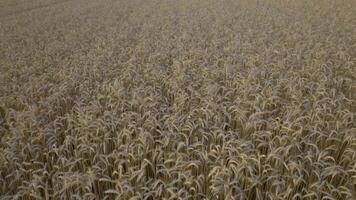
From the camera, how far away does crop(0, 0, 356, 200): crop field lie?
2.54 m

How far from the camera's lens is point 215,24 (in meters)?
9.45

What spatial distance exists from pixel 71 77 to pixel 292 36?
4.95 metres

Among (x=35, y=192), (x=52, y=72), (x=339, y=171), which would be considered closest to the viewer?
(x=35, y=192)

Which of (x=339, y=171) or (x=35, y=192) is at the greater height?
(x=35, y=192)

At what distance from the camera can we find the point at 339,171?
2525 millimetres

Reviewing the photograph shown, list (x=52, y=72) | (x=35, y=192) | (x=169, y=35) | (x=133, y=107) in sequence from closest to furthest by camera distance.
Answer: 1. (x=35, y=192)
2. (x=133, y=107)
3. (x=52, y=72)
4. (x=169, y=35)

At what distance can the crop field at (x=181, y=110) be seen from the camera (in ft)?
8.34

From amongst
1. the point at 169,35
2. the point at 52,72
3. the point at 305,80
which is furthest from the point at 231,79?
the point at 169,35

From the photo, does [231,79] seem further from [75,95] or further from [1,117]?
[1,117]

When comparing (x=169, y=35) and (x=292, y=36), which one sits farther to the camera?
(x=169, y=35)

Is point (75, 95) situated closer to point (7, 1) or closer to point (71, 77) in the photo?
point (71, 77)

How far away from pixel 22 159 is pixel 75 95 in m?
1.64

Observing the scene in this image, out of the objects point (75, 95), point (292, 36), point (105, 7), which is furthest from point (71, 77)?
point (105, 7)

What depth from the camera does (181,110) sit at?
12.1 ft
